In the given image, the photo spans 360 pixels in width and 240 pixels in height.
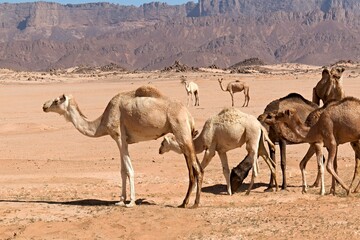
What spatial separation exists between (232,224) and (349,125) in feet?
11.8

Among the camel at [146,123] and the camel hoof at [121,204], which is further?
the camel hoof at [121,204]

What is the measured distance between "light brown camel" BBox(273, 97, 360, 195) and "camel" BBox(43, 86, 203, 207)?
2642mm

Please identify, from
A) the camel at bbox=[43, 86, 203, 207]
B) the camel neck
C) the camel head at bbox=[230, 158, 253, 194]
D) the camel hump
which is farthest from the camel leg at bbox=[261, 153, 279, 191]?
the camel neck

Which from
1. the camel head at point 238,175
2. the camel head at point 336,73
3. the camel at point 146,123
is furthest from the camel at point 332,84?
the camel at point 146,123

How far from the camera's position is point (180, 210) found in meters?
11.4

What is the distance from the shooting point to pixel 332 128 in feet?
42.2

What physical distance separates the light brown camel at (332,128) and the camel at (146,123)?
2642 mm

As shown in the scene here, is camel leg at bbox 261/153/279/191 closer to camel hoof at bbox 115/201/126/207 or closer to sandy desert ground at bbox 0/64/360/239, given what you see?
sandy desert ground at bbox 0/64/360/239

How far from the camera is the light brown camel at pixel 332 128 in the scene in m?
12.7

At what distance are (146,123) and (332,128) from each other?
366cm

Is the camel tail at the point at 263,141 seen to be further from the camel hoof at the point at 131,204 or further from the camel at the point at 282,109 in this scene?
the camel hoof at the point at 131,204

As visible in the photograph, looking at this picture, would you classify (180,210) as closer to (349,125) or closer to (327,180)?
(349,125)

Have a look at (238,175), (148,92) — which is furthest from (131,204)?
(238,175)

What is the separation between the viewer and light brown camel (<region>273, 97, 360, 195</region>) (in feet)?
41.6
